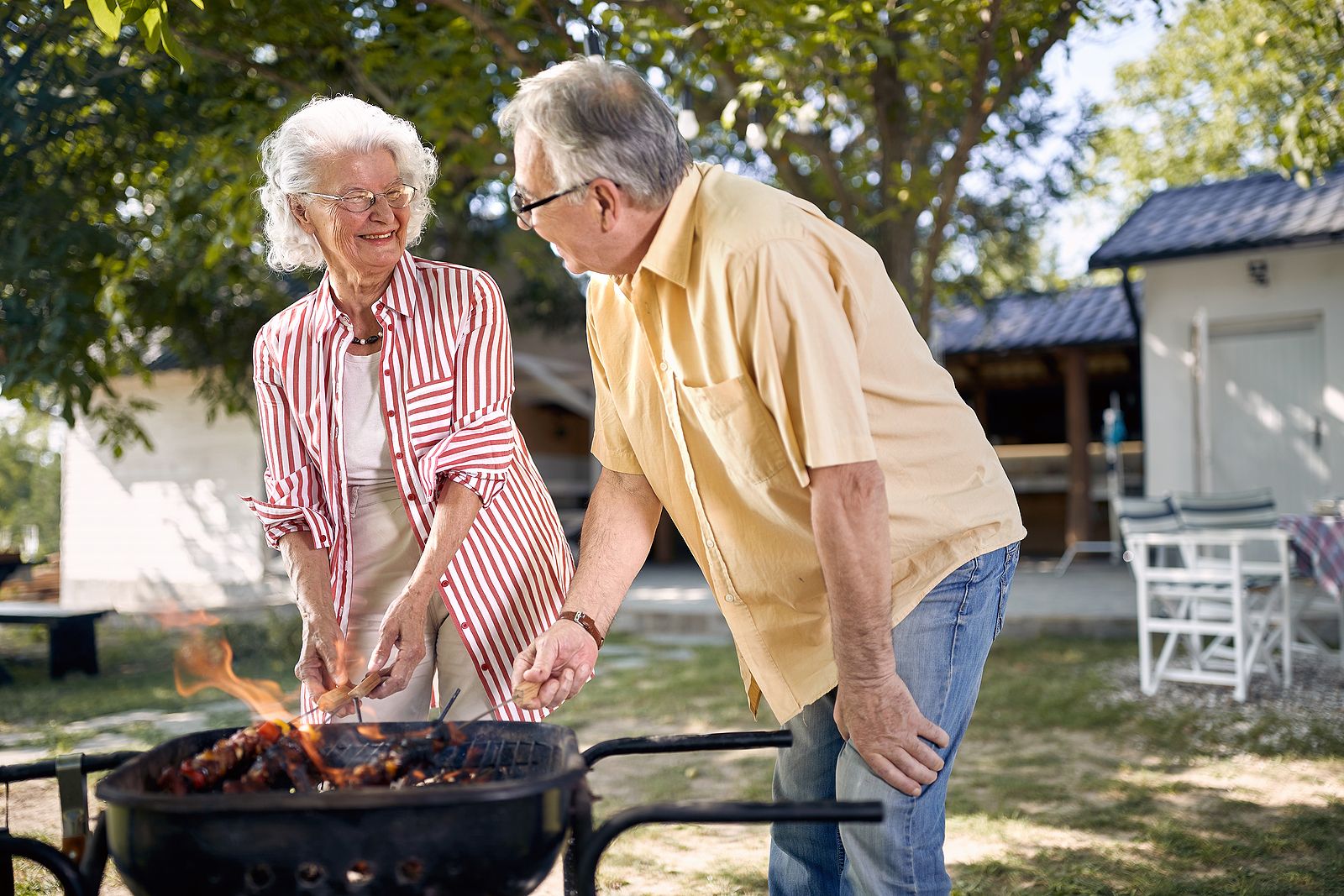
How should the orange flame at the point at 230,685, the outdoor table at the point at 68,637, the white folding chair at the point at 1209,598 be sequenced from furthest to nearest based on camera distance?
the outdoor table at the point at 68,637, the white folding chair at the point at 1209,598, the orange flame at the point at 230,685

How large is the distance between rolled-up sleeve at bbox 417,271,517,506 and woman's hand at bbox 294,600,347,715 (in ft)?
1.04

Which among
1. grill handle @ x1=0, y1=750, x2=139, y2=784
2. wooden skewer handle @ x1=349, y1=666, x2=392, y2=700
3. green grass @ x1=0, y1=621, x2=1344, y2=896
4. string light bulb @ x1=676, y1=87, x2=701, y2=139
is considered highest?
string light bulb @ x1=676, y1=87, x2=701, y2=139

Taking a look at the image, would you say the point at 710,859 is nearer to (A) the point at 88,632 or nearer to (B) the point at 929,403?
(B) the point at 929,403

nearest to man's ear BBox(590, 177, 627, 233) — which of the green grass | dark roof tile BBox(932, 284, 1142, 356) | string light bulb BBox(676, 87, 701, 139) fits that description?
the green grass

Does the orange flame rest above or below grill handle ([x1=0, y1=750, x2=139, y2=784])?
above

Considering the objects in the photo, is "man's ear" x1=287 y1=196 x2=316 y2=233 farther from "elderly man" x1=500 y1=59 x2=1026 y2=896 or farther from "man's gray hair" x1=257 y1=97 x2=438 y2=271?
"elderly man" x1=500 y1=59 x2=1026 y2=896

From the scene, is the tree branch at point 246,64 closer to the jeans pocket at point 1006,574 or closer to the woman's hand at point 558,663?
the woman's hand at point 558,663

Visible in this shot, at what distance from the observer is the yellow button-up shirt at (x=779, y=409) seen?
5.16 ft

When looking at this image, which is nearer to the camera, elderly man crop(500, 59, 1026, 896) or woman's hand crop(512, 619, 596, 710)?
elderly man crop(500, 59, 1026, 896)

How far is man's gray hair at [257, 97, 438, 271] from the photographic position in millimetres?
2068

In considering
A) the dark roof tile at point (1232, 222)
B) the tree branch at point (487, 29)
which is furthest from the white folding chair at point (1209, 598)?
the tree branch at point (487, 29)

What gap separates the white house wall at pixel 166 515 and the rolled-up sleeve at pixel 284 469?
11005 millimetres

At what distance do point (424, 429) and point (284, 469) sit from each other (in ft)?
1.00

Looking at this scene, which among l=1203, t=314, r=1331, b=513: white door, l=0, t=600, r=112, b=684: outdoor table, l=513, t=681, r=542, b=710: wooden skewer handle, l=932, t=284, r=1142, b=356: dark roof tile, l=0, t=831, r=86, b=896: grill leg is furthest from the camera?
l=932, t=284, r=1142, b=356: dark roof tile
